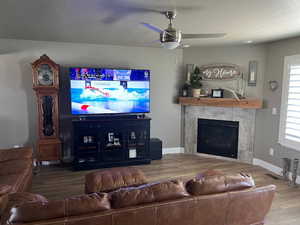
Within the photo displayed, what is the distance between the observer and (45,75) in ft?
14.4

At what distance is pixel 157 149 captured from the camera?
5.15m

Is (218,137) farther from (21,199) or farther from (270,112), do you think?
(21,199)

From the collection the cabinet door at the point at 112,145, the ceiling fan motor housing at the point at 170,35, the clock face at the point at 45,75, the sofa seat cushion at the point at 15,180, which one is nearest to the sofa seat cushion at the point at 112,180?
the sofa seat cushion at the point at 15,180

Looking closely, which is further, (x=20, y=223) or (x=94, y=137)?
(x=94, y=137)

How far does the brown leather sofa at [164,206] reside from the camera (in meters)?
1.51

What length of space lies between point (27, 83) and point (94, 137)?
67.6 inches

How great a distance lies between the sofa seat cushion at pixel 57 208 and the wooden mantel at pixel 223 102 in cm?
393

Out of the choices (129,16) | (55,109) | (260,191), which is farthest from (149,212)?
(55,109)

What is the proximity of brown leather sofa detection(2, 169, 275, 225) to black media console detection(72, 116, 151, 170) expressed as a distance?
9.24ft

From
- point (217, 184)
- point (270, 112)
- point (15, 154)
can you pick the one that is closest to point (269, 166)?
point (270, 112)

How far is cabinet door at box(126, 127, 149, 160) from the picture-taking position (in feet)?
15.8

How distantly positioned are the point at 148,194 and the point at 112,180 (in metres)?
1.32

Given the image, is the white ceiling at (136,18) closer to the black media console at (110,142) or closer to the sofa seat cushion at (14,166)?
the black media console at (110,142)

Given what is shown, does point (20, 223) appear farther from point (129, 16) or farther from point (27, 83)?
point (27, 83)
